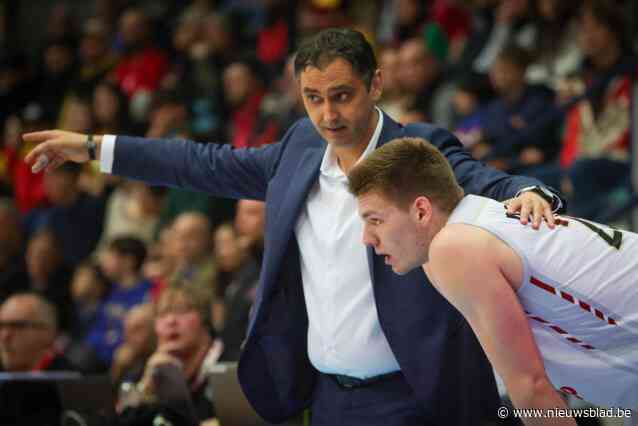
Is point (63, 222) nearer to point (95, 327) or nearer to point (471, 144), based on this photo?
point (95, 327)

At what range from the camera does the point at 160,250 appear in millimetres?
7699

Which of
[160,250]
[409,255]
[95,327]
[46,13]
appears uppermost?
[409,255]

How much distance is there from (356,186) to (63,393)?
2199 mm

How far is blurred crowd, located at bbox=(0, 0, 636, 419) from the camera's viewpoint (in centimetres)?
604

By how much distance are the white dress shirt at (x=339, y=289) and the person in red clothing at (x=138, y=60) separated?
7.11 m

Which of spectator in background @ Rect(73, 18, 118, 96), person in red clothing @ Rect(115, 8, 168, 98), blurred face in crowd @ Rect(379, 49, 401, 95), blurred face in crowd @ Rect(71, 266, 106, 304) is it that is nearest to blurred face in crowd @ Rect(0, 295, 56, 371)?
blurred face in crowd @ Rect(71, 266, 106, 304)

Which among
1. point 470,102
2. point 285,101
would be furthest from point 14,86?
point 470,102

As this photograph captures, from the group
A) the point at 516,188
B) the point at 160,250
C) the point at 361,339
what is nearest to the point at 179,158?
the point at 361,339

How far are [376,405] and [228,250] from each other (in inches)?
135

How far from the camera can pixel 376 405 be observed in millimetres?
3453

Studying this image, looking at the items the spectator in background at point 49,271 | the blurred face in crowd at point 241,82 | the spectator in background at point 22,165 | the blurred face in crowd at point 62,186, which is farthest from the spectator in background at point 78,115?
the spectator in background at point 49,271

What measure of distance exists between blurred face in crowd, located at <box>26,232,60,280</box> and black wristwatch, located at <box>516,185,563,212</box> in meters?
5.65

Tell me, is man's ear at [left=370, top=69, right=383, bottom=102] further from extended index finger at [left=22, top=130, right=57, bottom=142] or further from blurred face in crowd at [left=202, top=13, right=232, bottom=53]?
blurred face in crowd at [left=202, top=13, right=232, bottom=53]

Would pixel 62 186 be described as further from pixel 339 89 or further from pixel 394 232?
pixel 394 232
